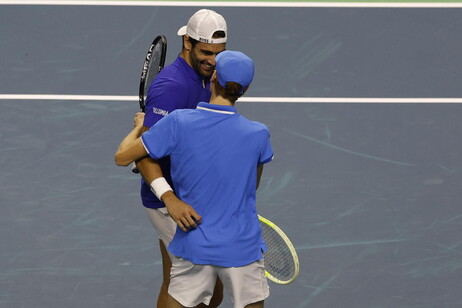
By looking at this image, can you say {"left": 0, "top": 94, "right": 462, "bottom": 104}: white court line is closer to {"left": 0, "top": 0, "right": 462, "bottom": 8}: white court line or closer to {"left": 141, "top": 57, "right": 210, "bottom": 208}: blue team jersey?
{"left": 0, "top": 0, "right": 462, "bottom": 8}: white court line

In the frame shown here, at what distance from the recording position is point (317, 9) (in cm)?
1032

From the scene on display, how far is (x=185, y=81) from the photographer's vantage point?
588cm

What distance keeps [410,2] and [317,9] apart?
965 millimetres

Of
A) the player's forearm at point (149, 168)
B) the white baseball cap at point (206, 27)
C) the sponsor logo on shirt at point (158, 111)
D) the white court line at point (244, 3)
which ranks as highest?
the white baseball cap at point (206, 27)

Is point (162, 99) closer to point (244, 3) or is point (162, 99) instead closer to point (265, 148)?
point (265, 148)

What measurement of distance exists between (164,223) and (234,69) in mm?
1254

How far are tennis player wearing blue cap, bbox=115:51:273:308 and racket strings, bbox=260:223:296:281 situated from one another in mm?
422

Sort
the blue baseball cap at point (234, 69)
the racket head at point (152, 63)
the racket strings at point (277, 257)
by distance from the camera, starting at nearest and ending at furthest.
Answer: the blue baseball cap at point (234, 69) → the racket strings at point (277, 257) → the racket head at point (152, 63)

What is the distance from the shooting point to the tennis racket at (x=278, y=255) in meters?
5.73

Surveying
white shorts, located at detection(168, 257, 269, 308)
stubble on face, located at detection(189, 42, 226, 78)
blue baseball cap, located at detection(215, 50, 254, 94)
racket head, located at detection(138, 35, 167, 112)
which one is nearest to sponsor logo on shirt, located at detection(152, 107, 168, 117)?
stubble on face, located at detection(189, 42, 226, 78)

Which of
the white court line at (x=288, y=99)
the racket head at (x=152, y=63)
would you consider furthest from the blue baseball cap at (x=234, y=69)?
the white court line at (x=288, y=99)

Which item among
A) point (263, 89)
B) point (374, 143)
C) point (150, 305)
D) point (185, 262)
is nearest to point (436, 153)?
point (374, 143)

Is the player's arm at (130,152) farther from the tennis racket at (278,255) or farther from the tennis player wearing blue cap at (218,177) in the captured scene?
the tennis racket at (278,255)

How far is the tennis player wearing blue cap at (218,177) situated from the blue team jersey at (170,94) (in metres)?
0.40
